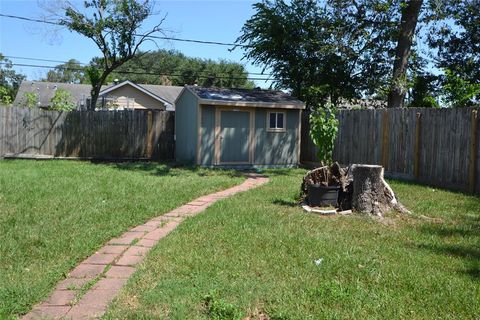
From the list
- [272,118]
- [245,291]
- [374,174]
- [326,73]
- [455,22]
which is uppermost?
[455,22]

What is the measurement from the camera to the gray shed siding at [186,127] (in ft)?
46.1

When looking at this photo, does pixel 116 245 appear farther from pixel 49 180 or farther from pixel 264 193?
pixel 49 180

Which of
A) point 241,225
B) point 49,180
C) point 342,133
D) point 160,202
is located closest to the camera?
point 241,225

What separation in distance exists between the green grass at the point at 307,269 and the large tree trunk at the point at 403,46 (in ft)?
30.1

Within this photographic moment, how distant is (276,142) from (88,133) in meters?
6.08

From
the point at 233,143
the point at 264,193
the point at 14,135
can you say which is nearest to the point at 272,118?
the point at 233,143

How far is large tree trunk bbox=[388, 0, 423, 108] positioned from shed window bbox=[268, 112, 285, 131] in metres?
A: 4.06

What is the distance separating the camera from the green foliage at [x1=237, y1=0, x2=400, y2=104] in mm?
16984

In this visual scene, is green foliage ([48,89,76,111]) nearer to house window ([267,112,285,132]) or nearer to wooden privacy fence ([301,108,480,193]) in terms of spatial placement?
house window ([267,112,285,132])

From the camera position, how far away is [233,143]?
14.2 m

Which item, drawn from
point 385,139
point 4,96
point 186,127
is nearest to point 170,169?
point 186,127

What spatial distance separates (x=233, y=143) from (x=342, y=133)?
123 inches

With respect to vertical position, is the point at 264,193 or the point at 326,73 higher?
the point at 326,73

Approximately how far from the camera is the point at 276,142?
48.5 feet
